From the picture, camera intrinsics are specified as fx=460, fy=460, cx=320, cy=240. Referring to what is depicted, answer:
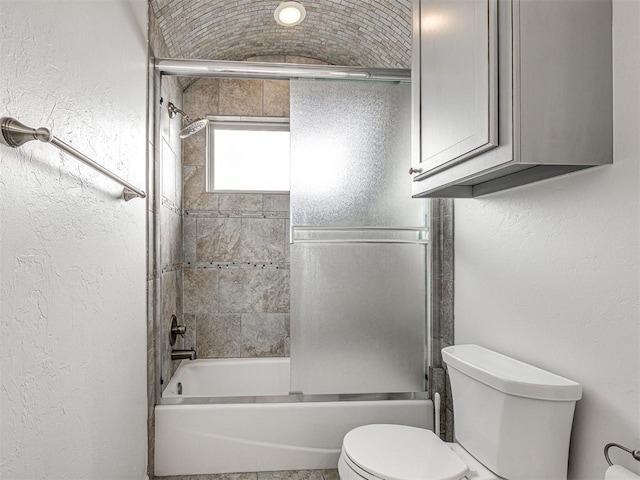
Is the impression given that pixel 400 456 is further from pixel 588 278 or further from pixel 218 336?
pixel 218 336

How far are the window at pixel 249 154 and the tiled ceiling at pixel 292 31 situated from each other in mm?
460

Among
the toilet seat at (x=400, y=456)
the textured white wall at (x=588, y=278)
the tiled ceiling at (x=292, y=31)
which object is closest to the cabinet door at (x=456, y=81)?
the textured white wall at (x=588, y=278)

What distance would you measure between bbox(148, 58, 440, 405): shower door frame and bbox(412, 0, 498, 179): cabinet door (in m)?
0.50

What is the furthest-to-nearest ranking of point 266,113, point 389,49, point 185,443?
1. point 266,113
2. point 389,49
3. point 185,443

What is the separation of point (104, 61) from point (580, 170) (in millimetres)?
1510

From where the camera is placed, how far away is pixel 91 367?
1364 mm

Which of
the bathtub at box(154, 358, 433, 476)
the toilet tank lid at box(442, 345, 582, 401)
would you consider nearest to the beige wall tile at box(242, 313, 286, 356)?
the bathtub at box(154, 358, 433, 476)

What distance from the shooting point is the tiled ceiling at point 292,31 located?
2.41 m

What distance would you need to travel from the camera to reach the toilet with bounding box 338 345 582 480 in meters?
1.35

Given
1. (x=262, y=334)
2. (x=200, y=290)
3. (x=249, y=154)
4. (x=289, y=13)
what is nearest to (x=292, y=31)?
(x=289, y=13)

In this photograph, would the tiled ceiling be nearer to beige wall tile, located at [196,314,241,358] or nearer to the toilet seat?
beige wall tile, located at [196,314,241,358]

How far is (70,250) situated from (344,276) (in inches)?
51.0

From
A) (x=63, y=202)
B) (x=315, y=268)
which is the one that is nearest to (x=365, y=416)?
(x=315, y=268)

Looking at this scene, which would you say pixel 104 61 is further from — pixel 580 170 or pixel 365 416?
pixel 365 416
